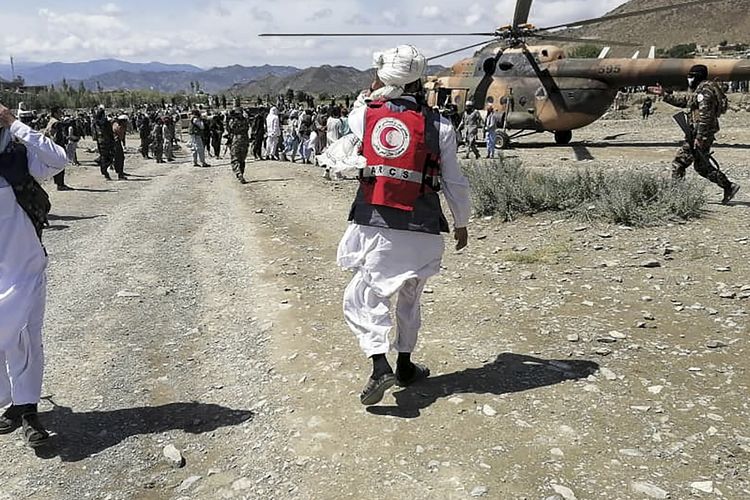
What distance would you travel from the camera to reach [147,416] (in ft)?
13.1

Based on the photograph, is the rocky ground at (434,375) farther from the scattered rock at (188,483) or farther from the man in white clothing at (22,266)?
the man in white clothing at (22,266)

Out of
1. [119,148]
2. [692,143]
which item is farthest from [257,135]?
[692,143]

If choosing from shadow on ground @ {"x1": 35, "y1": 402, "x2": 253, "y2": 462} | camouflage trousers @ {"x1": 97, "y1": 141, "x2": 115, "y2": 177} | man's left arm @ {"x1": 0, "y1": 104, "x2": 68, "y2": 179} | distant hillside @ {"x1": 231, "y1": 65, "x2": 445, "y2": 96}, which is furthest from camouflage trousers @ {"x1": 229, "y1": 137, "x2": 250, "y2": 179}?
distant hillside @ {"x1": 231, "y1": 65, "x2": 445, "y2": 96}

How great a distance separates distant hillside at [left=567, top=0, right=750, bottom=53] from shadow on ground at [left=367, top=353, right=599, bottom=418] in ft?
302

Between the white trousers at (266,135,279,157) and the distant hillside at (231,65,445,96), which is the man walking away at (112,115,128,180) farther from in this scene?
the distant hillside at (231,65,445,96)

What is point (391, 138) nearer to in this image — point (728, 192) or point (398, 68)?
point (398, 68)

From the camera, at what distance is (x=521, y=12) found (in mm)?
17000

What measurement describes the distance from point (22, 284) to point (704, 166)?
771 cm

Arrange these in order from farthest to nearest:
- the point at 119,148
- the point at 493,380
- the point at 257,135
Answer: the point at 257,135, the point at 119,148, the point at 493,380

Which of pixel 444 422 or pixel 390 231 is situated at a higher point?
pixel 390 231

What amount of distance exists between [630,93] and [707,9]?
7603cm

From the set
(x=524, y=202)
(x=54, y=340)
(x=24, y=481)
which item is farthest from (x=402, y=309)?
(x=524, y=202)

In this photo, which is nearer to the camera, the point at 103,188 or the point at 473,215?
the point at 473,215

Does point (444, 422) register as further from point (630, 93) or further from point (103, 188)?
point (630, 93)
